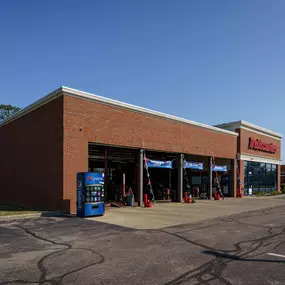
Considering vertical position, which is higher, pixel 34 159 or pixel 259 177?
pixel 34 159

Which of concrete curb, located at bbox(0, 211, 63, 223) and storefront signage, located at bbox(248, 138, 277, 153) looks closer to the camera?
concrete curb, located at bbox(0, 211, 63, 223)

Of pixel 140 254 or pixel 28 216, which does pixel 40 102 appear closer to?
pixel 28 216

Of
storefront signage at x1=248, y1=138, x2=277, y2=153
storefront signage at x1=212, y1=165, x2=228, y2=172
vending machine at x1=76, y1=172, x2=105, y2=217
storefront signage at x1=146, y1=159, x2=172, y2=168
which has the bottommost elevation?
vending machine at x1=76, y1=172, x2=105, y2=217

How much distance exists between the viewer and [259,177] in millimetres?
38719

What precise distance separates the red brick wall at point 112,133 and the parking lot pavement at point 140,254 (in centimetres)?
515

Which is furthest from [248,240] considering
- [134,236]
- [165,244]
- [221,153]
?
[221,153]

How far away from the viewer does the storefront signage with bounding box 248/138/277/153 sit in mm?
36062

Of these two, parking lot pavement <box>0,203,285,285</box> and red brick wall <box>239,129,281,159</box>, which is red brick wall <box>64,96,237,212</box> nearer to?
parking lot pavement <box>0,203,285,285</box>

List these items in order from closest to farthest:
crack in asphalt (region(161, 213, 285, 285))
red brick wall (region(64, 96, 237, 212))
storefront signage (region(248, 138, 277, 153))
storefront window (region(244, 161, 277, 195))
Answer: crack in asphalt (region(161, 213, 285, 285)) → red brick wall (region(64, 96, 237, 212)) → storefront signage (region(248, 138, 277, 153)) → storefront window (region(244, 161, 277, 195))

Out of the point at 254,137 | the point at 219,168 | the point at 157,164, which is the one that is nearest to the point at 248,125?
the point at 254,137

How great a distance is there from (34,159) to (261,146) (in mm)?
26793

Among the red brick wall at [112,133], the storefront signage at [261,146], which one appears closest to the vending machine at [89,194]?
the red brick wall at [112,133]

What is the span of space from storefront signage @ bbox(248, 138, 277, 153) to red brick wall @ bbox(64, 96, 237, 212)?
9.98m

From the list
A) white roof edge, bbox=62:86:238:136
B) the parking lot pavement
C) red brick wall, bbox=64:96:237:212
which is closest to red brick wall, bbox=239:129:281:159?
red brick wall, bbox=64:96:237:212
